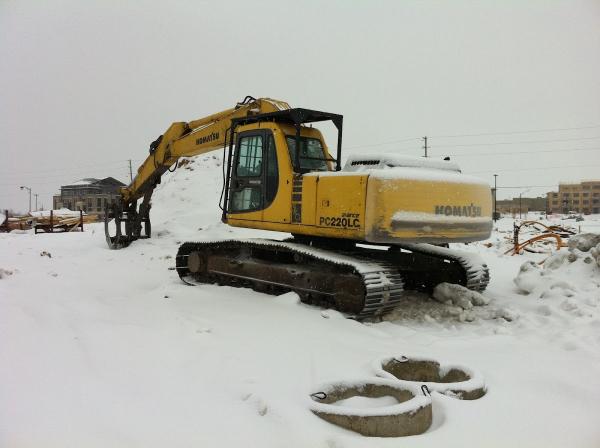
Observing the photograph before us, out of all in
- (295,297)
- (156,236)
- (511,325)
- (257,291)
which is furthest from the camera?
(156,236)

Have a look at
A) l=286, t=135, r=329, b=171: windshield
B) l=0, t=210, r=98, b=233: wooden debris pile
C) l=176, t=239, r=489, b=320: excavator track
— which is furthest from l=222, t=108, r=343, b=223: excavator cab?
l=0, t=210, r=98, b=233: wooden debris pile

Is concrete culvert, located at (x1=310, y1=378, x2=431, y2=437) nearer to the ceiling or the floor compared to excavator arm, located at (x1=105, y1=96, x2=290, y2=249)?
nearer to the floor

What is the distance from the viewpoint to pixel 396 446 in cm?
297

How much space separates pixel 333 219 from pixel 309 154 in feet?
4.91

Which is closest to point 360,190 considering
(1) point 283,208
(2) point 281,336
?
(1) point 283,208

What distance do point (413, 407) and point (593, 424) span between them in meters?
1.19

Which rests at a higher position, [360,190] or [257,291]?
[360,190]

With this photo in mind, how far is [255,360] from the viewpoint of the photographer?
4320 millimetres

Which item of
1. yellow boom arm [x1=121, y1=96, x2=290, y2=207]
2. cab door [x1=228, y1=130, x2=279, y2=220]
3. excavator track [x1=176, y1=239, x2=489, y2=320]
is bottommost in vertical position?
excavator track [x1=176, y1=239, x2=489, y2=320]

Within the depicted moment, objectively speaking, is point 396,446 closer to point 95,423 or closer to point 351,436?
point 351,436

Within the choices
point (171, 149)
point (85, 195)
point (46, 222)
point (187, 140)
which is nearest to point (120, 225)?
point (171, 149)

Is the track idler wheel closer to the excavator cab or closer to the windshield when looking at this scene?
the excavator cab

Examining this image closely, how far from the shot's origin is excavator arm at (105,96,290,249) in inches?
350

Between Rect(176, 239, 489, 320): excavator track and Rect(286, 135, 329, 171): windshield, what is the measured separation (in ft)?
3.72
